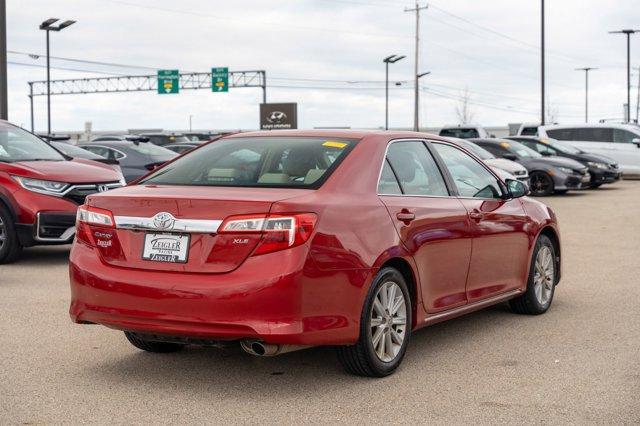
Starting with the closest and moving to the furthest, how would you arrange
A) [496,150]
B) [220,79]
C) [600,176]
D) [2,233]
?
1. [2,233]
2. [496,150]
3. [600,176]
4. [220,79]

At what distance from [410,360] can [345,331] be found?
3.61ft

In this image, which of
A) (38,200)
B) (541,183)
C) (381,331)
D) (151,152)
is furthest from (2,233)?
(541,183)

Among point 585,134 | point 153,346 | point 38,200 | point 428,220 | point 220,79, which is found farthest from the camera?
point 220,79

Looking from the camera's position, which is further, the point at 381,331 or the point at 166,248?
the point at 381,331

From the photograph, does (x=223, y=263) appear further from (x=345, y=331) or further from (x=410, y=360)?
(x=410, y=360)

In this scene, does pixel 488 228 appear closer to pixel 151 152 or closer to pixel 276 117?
pixel 151 152

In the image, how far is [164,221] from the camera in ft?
18.2

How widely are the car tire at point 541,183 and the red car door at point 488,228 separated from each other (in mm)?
17808

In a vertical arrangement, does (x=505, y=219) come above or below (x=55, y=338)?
above

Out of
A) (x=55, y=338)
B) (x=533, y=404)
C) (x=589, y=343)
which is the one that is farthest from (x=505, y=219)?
(x=55, y=338)

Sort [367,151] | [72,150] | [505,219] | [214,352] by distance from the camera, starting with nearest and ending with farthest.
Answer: [367,151]
[214,352]
[505,219]
[72,150]

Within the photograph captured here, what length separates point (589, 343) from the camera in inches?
279

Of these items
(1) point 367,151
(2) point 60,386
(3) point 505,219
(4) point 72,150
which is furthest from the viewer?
(4) point 72,150

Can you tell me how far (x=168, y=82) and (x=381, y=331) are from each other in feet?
229
